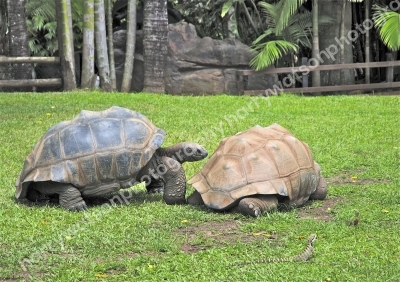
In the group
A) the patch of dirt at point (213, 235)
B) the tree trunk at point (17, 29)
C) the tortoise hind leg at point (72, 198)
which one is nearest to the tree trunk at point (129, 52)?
the tree trunk at point (17, 29)

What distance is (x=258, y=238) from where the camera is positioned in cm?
590

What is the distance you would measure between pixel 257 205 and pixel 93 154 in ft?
5.43

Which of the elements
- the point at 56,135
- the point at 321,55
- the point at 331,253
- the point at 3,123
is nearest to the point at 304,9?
the point at 321,55

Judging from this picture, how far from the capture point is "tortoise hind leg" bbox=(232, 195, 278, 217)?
21.1ft

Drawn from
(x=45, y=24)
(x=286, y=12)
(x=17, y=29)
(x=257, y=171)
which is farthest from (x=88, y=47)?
(x=257, y=171)

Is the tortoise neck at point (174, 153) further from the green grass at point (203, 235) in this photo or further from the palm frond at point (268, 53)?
the palm frond at point (268, 53)

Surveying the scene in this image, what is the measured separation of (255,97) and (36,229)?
903cm

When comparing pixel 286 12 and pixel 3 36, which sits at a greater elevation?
pixel 286 12

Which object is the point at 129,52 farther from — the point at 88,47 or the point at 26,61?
the point at 26,61

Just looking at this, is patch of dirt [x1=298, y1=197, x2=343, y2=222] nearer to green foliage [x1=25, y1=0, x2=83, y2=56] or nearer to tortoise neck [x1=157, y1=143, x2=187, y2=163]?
tortoise neck [x1=157, y1=143, x2=187, y2=163]

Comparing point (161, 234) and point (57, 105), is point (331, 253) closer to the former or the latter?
point (161, 234)

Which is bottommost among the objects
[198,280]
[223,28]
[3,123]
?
[198,280]

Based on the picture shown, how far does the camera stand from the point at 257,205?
6469 mm

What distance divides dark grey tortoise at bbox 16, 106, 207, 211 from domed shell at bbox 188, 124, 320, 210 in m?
0.51
